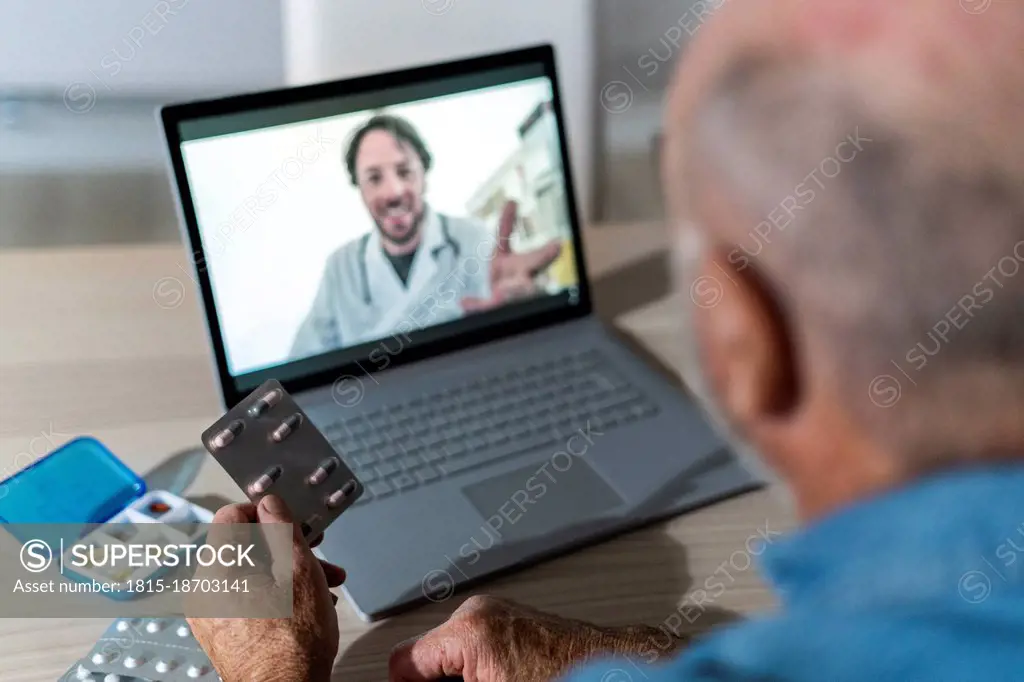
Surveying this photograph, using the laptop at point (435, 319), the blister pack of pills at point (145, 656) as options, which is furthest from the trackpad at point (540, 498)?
the blister pack of pills at point (145, 656)

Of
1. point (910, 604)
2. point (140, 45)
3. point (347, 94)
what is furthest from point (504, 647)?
point (140, 45)

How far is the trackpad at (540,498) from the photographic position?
740 mm

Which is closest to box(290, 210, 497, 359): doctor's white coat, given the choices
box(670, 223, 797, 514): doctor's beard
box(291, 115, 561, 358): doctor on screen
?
box(291, 115, 561, 358): doctor on screen

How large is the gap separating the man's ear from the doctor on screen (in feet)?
1.77

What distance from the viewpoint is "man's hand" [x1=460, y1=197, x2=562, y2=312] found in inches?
37.9

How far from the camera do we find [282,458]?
647 mm

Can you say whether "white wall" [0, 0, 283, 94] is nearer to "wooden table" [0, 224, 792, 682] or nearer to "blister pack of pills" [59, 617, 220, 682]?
"wooden table" [0, 224, 792, 682]

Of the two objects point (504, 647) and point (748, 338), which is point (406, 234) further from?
point (748, 338)

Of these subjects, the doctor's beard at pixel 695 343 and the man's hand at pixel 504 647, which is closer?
the doctor's beard at pixel 695 343

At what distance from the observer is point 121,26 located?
148cm

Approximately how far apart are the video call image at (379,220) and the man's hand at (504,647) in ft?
1.11

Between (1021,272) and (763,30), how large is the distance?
13 cm

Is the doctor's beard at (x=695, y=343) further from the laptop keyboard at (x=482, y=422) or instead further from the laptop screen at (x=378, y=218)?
the laptop screen at (x=378, y=218)

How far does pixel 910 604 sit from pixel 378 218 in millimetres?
683
